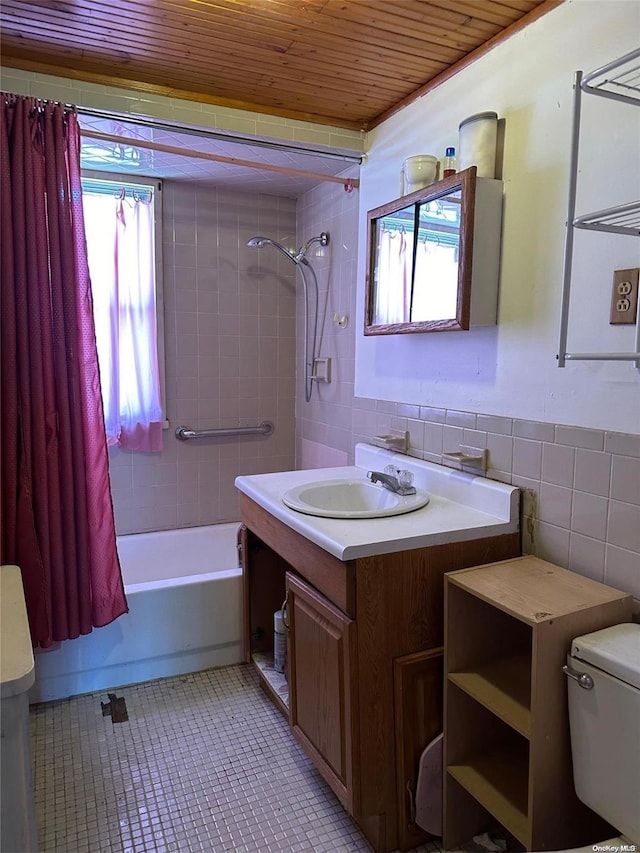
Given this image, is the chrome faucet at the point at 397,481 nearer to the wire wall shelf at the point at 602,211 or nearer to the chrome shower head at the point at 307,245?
the wire wall shelf at the point at 602,211

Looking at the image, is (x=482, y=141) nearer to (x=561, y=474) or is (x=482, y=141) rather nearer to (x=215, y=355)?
(x=561, y=474)

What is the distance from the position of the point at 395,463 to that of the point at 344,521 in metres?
0.56

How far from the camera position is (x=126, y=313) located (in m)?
2.82

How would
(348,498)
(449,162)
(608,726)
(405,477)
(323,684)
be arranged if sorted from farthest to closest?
1. (348,498)
2. (405,477)
3. (449,162)
4. (323,684)
5. (608,726)

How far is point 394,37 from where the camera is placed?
5.51ft

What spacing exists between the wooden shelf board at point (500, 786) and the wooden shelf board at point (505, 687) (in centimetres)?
21

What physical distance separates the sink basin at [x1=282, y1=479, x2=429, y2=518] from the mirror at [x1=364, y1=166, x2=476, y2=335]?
547 mm

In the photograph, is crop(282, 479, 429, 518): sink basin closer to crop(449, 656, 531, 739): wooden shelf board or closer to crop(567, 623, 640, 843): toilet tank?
crop(449, 656, 531, 739): wooden shelf board

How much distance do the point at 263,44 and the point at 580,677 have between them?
1894 millimetres

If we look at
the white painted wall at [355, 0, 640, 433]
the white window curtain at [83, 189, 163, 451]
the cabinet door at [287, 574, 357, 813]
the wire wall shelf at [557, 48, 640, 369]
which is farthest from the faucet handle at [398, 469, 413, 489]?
the white window curtain at [83, 189, 163, 451]

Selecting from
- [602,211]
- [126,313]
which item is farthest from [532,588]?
[126,313]

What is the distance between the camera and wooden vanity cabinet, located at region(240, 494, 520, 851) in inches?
56.5

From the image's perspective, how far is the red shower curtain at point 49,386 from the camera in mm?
1813

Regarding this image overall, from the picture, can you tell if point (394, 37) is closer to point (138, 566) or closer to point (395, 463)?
point (395, 463)
